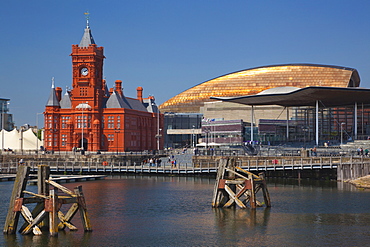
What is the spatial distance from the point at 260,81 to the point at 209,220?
12190cm

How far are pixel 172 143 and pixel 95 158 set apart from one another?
58922 mm

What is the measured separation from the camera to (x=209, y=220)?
1679 inches

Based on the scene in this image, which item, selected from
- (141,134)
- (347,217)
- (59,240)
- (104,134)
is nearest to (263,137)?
(141,134)

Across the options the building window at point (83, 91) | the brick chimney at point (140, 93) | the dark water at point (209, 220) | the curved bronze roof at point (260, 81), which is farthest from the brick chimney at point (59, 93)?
the dark water at point (209, 220)

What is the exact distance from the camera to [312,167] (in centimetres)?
7350

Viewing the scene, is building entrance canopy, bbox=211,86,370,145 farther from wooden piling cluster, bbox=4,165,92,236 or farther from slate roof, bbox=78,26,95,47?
wooden piling cluster, bbox=4,165,92,236

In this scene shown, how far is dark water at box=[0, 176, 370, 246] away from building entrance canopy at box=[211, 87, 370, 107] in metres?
35.6

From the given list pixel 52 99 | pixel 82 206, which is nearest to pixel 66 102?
pixel 52 99

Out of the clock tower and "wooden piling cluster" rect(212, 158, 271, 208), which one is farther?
the clock tower

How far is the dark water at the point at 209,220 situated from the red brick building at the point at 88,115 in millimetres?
48983

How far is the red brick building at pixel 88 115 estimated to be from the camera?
113m

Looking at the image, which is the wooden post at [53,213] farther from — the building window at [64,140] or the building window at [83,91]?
the building window at [64,140]

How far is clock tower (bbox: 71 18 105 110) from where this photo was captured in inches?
4466

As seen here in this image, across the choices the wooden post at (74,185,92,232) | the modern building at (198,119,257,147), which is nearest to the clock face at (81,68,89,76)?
the modern building at (198,119,257,147)
